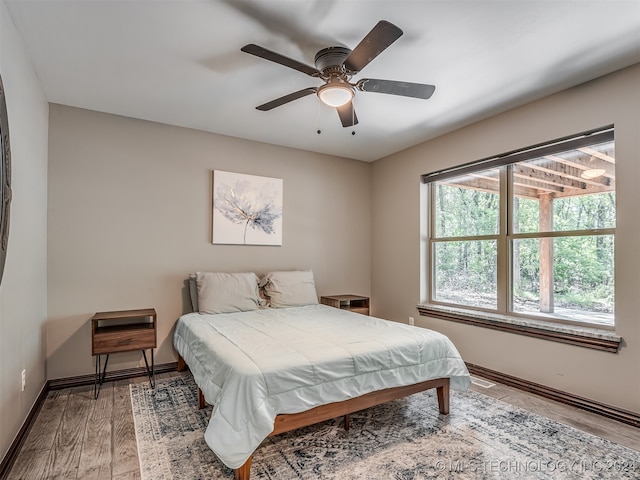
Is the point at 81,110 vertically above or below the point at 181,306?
above

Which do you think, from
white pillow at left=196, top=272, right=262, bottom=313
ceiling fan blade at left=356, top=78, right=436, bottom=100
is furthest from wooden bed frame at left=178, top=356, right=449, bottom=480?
ceiling fan blade at left=356, top=78, right=436, bottom=100

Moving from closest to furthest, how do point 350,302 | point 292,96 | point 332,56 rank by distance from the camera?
1. point 332,56
2. point 292,96
3. point 350,302

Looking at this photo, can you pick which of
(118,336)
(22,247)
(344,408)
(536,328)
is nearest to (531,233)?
(536,328)

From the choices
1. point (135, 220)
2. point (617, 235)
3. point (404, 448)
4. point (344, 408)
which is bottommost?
point (404, 448)

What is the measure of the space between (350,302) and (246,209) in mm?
1706

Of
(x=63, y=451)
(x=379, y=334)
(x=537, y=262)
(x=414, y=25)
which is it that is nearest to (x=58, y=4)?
(x=414, y=25)

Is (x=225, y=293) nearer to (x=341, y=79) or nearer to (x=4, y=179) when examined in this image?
(x=4, y=179)

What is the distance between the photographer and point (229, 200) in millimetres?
3914

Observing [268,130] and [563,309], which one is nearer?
[563,309]

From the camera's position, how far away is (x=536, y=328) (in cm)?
300

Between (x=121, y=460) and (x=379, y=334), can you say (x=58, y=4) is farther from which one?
(x=379, y=334)

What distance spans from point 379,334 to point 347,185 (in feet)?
8.85

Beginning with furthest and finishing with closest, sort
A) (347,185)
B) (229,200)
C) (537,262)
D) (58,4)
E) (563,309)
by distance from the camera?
(347,185) < (229,200) < (537,262) < (563,309) < (58,4)

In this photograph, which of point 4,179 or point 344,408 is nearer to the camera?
point 4,179
